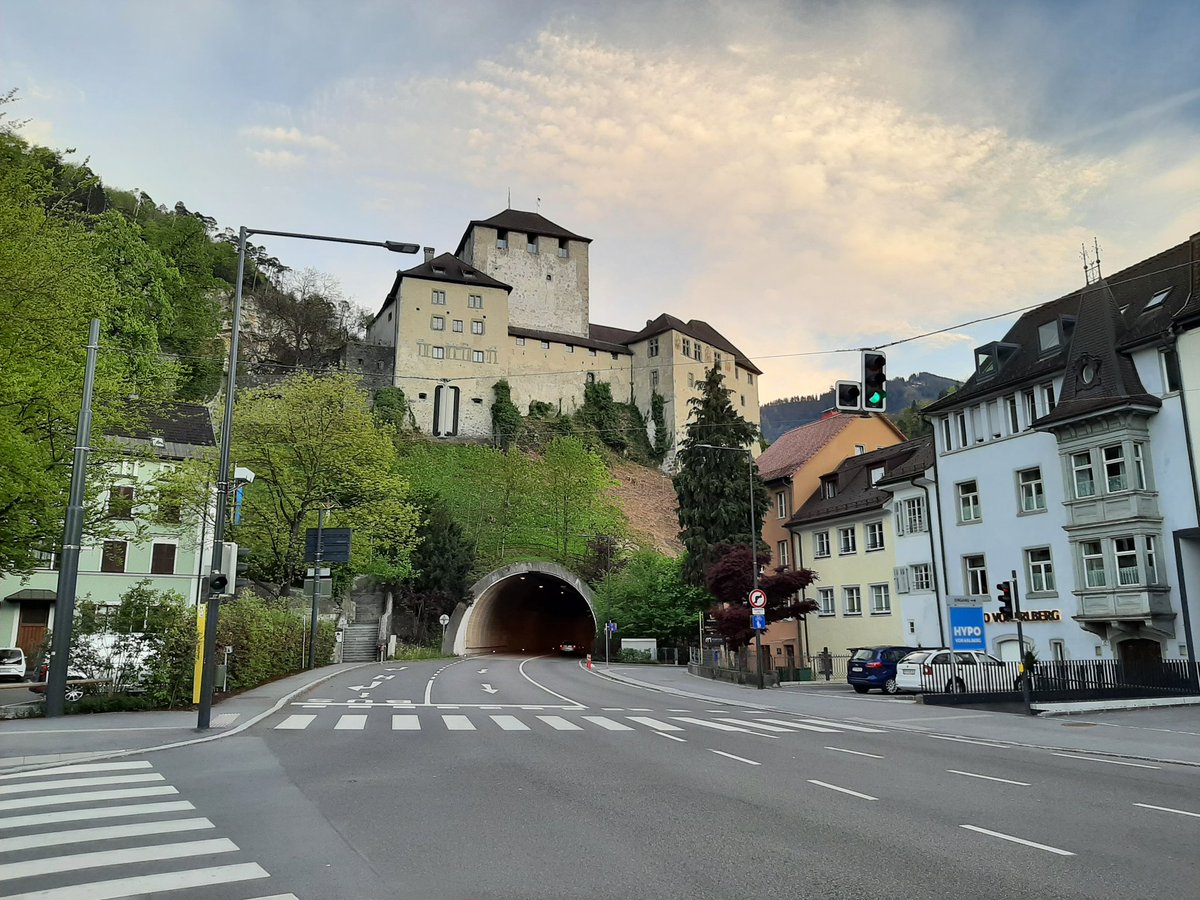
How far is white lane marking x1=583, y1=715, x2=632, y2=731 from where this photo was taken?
17.6 meters

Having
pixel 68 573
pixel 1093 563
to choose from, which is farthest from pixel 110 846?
pixel 1093 563

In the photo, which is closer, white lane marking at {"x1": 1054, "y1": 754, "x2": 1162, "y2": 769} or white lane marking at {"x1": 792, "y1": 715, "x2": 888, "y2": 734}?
white lane marking at {"x1": 1054, "y1": 754, "x2": 1162, "y2": 769}

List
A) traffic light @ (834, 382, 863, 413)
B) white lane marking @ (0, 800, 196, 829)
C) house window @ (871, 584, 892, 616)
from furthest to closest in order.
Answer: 1. house window @ (871, 584, 892, 616)
2. traffic light @ (834, 382, 863, 413)
3. white lane marking @ (0, 800, 196, 829)

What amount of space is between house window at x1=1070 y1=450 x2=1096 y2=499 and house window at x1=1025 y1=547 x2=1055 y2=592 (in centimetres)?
272

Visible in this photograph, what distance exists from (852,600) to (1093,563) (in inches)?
585

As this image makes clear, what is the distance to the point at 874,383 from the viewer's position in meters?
14.4

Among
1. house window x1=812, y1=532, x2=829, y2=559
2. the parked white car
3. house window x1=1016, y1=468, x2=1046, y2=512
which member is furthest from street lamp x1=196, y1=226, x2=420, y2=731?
house window x1=812, y1=532, x2=829, y2=559

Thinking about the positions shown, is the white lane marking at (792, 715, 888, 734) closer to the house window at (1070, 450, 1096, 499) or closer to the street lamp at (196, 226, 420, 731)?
the street lamp at (196, 226, 420, 731)

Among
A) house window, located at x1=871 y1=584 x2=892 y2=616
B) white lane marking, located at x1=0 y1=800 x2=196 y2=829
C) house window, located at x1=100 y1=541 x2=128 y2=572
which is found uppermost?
house window, located at x1=100 y1=541 x2=128 y2=572

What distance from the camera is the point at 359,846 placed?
7301mm

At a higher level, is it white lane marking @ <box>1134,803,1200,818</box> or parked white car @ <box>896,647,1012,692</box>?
parked white car @ <box>896,647,1012,692</box>

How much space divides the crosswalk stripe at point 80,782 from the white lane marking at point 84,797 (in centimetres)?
53

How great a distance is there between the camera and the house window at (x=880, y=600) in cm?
4012

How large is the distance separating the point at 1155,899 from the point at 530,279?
10512cm
